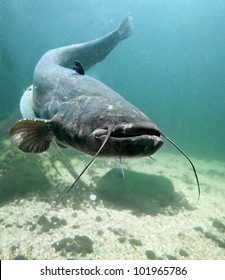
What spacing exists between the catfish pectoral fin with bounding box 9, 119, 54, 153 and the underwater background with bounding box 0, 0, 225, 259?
1.13 meters

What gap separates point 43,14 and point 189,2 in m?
20.5

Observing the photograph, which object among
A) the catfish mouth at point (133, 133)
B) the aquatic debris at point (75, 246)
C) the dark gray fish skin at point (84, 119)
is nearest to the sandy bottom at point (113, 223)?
the aquatic debris at point (75, 246)

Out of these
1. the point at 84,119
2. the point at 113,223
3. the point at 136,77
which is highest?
the point at 84,119

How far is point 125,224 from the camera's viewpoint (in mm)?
5348

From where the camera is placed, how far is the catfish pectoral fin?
2.44 meters

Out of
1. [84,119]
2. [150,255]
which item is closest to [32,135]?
[84,119]

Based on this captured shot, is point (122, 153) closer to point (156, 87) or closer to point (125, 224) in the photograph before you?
point (125, 224)

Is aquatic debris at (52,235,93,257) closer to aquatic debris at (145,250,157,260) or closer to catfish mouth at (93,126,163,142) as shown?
aquatic debris at (145,250,157,260)

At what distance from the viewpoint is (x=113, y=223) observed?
5.29 meters

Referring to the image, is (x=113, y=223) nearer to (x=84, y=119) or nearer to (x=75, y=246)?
(x=75, y=246)

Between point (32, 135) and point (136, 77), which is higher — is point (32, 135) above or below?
above

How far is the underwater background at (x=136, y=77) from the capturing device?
6227 mm

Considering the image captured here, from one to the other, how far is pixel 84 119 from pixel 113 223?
3.68 metres

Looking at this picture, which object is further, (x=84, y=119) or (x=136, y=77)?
(x=136, y=77)
